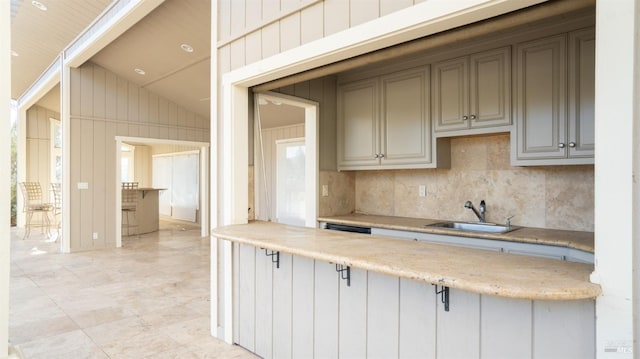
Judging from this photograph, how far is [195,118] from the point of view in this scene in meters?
7.75

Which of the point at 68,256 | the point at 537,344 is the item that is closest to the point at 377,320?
the point at 537,344

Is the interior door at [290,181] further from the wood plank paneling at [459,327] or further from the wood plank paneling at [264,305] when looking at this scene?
the wood plank paneling at [459,327]

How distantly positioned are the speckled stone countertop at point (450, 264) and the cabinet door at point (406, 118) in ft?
4.56

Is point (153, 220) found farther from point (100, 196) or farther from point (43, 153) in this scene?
point (43, 153)

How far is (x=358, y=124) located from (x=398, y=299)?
7.45 feet

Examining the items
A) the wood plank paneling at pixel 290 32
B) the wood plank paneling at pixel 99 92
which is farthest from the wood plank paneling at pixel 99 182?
the wood plank paneling at pixel 290 32

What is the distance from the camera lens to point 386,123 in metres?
3.56

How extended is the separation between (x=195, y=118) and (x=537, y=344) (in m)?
7.41

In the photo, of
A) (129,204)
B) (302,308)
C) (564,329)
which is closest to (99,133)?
(129,204)

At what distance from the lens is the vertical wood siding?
247 inches

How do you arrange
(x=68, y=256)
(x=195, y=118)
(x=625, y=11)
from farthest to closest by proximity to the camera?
1. (x=195, y=118)
2. (x=68, y=256)
3. (x=625, y=11)

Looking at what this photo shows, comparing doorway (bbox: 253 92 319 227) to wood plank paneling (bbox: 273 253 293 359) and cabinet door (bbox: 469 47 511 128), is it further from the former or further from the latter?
wood plank paneling (bbox: 273 253 293 359)

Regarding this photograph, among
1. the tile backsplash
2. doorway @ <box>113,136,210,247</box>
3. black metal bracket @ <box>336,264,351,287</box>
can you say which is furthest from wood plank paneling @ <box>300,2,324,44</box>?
doorway @ <box>113,136,210,247</box>

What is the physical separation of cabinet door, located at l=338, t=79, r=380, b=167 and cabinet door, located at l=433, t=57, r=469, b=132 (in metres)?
0.62
